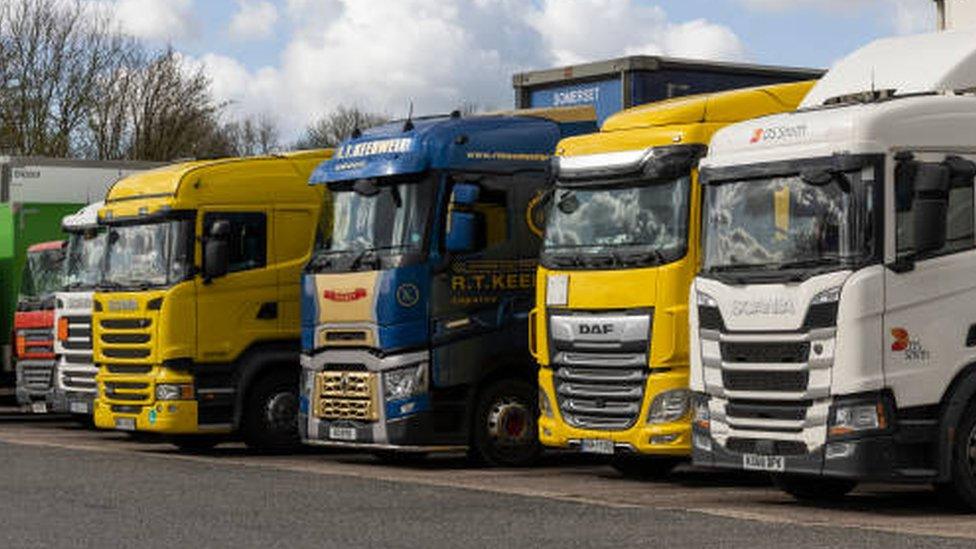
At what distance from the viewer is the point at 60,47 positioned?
5038 cm

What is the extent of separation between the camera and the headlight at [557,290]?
1689cm

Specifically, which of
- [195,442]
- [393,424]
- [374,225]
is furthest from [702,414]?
[195,442]

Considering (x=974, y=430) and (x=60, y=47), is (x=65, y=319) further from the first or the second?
(x=60, y=47)

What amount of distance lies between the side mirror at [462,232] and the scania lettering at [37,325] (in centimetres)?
882

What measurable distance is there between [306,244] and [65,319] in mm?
4110

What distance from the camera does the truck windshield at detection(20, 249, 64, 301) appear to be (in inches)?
1057

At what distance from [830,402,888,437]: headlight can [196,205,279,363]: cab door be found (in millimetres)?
8457

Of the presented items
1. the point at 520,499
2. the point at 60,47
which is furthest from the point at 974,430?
the point at 60,47

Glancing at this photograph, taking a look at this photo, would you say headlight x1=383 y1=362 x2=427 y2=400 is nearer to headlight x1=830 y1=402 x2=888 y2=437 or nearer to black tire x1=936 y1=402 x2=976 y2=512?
headlight x1=830 y1=402 x2=888 y2=437

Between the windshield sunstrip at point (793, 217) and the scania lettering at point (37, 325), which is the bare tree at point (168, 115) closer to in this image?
the scania lettering at point (37, 325)

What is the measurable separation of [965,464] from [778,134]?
2727 millimetres

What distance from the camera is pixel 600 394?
1667 centimetres

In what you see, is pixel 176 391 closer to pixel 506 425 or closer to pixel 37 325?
pixel 506 425

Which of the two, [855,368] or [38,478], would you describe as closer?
[855,368]
